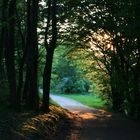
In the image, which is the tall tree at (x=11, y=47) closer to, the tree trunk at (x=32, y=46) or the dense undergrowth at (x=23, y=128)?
the dense undergrowth at (x=23, y=128)

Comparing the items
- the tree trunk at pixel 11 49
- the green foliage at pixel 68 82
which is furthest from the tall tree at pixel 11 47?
the green foliage at pixel 68 82

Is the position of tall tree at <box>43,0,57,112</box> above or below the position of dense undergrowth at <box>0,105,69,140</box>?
above

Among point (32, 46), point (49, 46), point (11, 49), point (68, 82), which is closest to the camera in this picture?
point (11, 49)

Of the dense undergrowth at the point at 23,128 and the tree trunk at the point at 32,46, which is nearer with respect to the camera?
the dense undergrowth at the point at 23,128

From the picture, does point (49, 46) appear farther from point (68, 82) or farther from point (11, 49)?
point (68, 82)

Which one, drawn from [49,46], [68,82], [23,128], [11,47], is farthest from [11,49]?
[68,82]

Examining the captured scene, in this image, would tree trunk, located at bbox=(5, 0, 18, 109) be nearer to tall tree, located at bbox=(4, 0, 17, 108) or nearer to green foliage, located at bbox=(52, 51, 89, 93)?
tall tree, located at bbox=(4, 0, 17, 108)

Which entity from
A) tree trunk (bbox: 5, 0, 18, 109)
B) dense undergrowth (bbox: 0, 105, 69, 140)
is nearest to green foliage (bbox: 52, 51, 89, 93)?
tree trunk (bbox: 5, 0, 18, 109)

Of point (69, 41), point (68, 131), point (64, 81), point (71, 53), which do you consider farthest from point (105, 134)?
point (64, 81)

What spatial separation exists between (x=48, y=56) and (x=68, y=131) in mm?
6300

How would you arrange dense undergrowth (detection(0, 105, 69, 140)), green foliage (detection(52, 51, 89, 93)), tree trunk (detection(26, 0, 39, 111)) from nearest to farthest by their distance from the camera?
dense undergrowth (detection(0, 105, 69, 140))
tree trunk (detection(26, 0, 39, 111))
green foliage (detection(52, 51, 89, 93))

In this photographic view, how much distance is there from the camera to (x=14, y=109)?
20469mm

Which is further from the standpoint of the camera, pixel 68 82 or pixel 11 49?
pixel 68 82

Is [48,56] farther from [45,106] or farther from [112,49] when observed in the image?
[112,49]
